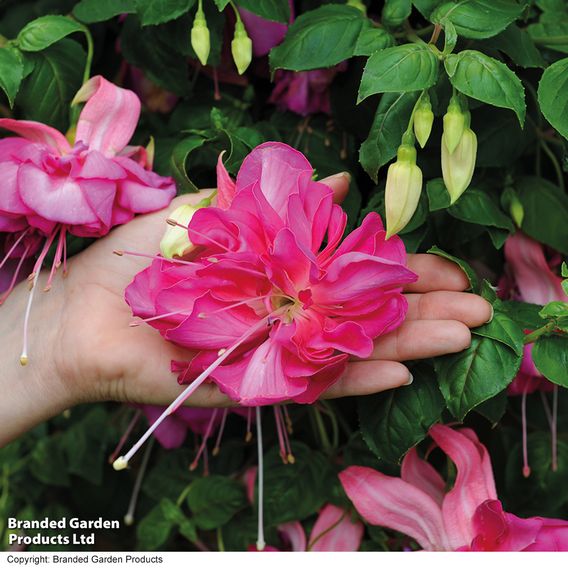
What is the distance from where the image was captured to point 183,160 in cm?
87

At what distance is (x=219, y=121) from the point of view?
865 mm

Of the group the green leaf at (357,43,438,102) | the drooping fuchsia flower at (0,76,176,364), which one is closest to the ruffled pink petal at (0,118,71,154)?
the drooping fuchsia flower at (0,76,176,364)

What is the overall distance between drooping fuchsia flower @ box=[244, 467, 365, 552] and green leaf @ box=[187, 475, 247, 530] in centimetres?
6

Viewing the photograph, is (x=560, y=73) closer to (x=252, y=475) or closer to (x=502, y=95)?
(x=502, y=95)

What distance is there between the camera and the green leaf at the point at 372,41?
751 millimetres

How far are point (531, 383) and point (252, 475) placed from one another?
1.32 feet

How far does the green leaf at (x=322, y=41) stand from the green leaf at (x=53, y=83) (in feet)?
0.86

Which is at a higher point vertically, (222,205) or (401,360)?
(222,205)

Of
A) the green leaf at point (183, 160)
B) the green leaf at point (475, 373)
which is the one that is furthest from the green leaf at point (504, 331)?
the green leaf at point (183, 160)

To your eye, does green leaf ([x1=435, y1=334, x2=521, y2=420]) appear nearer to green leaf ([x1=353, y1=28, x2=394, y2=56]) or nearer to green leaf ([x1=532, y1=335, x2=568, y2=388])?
green leaf ([x1=532, y1=335, x2=568, y2=388])

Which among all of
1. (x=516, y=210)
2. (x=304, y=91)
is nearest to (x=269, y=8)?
(x=304, y=91)

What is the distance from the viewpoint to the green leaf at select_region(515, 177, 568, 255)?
91 cm

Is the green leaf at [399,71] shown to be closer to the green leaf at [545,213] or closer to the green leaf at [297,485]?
the green leaf at [545,213]

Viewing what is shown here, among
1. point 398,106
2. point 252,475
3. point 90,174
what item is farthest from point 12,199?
point 252,475
